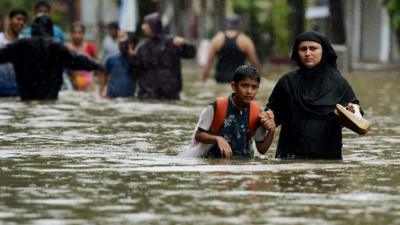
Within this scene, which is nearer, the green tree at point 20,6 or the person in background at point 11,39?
the person in background at point 11,39

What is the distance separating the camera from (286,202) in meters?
10.2

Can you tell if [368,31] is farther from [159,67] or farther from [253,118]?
[253,118]

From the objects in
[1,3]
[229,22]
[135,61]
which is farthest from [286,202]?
[1,3]

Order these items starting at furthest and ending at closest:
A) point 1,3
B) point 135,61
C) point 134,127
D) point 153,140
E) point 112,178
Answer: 1. point 1,3
2. point 135,61
3. point 134,127
4. point 153,140
5. point 112,178

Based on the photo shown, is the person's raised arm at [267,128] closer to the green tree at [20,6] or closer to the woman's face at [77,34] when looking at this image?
the woman's face at [77,34]

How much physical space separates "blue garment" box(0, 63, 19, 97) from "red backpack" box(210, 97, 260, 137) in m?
11.3

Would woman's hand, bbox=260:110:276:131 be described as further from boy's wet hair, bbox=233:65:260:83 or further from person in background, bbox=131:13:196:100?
person in background, bbox=131:13:196:100

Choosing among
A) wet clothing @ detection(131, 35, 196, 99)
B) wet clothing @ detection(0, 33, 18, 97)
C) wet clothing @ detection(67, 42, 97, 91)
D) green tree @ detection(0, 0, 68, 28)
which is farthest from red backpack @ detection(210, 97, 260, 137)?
green tree @ detection(0, 0, 68, 28)

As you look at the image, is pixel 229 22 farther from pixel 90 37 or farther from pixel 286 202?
pixel 90 37

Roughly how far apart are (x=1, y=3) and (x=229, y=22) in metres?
42.1

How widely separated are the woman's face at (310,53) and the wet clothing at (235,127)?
26.2 inches

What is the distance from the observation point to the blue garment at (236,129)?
43.1 feet

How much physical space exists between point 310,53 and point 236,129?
0.90 metres

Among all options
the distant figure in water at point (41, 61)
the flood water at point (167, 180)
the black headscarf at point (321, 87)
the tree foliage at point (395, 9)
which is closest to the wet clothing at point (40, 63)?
the distant figure in water at point (41, 61)
